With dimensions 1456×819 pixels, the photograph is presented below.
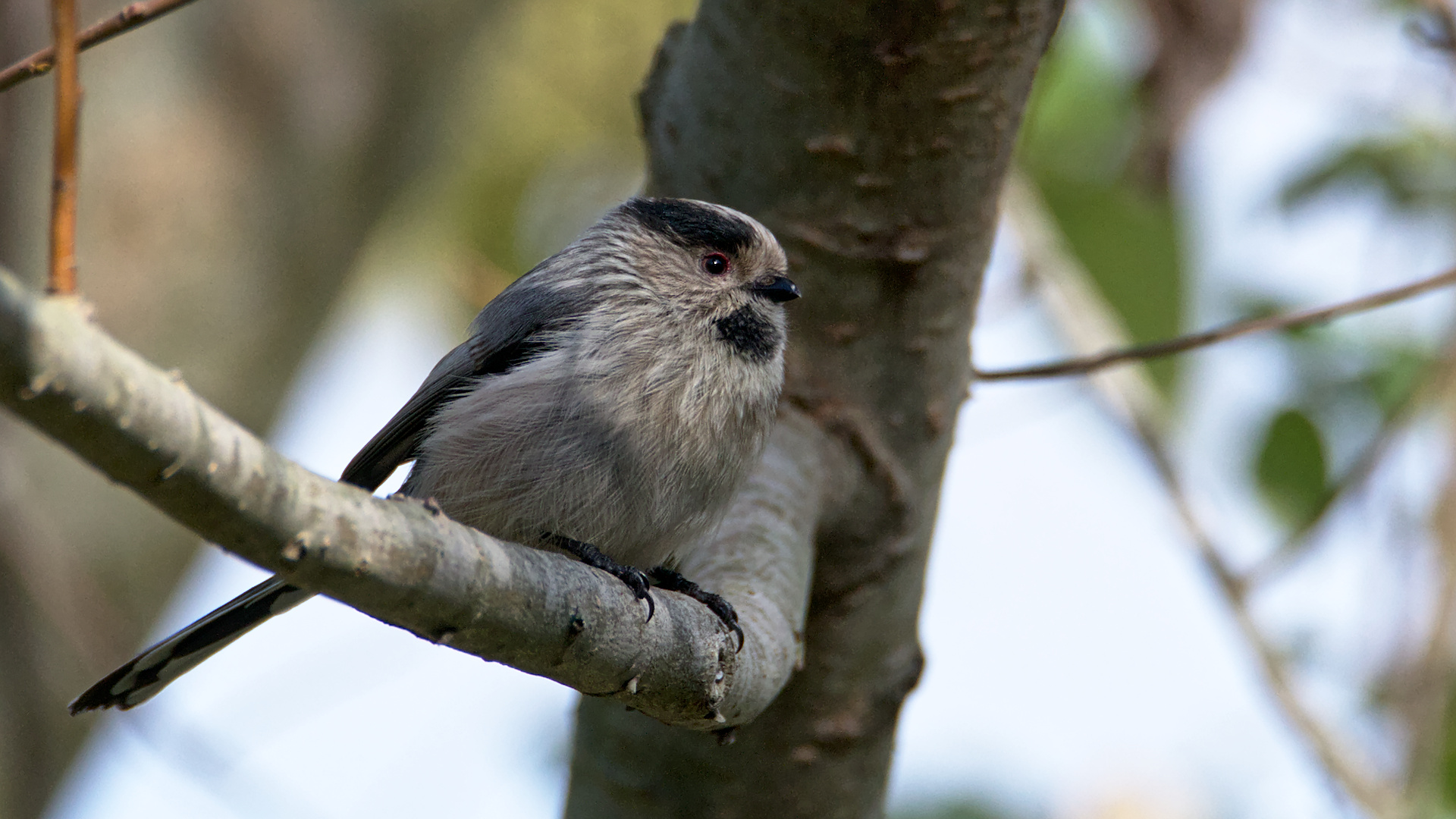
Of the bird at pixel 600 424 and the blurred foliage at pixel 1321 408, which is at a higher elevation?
the blurred foliage at pixel 1321 408

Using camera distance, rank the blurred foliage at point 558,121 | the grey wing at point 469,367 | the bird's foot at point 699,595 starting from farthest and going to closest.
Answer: the blurred foliage at point 558,121 < the grey wing at point 469,367 < the bird's foot at point 699,595

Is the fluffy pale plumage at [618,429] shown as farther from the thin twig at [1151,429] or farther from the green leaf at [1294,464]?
the green leaf at [1294,464]

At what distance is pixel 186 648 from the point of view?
2410mm

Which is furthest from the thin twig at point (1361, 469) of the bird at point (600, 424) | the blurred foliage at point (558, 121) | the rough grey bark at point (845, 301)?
the blurred foliage at point (558, 121)

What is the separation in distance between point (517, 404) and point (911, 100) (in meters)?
1.02

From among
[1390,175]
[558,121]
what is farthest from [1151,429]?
[558,121]

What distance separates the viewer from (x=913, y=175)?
96.6 inches

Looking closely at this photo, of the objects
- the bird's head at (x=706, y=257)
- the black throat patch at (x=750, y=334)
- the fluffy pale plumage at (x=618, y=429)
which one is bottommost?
the fluffy pale plumage at (x=618, y=429)

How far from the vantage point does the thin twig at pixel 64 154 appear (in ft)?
3.41

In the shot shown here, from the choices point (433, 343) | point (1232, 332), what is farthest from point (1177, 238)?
point (433, 343)


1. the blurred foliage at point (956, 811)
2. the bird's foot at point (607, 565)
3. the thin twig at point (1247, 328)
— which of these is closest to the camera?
the bird's foot at point (607, 565)

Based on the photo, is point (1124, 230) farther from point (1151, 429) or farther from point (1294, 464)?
point (1294, 464)

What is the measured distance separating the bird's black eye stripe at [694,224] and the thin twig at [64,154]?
5.64 ft

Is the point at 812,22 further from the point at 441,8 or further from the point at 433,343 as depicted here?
the point at 433,343
